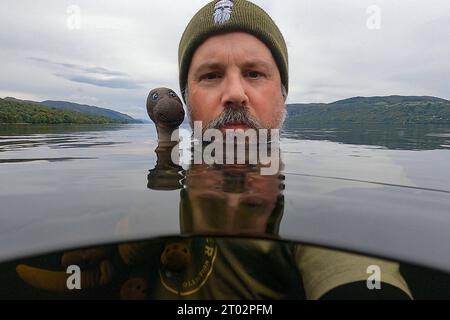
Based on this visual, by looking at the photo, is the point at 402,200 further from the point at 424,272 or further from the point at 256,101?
the point at 256,101

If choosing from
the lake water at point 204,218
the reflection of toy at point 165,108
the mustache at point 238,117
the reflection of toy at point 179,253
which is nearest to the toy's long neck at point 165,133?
the reflection of toy at point 165,108

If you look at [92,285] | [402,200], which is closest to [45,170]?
[92,285]

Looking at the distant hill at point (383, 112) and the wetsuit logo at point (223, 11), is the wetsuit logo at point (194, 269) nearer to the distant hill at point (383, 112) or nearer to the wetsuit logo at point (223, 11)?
the wetsuit logo at point (223, 11)

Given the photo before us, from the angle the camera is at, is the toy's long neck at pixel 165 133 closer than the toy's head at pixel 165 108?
No

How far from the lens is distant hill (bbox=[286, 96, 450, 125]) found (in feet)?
331

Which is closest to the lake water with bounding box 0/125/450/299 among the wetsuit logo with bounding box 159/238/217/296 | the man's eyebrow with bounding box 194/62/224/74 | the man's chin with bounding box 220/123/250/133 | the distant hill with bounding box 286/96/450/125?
the wetsuit logo with bounding box 159/238/217/296

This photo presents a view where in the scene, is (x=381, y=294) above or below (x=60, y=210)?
below

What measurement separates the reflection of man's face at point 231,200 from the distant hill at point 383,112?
73788 millimetres

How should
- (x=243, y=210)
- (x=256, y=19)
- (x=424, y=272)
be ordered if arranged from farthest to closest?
(x=256, y=19) < (x=243, y=210) < (x=424, y=272)

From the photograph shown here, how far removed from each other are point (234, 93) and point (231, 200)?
135 centimetres

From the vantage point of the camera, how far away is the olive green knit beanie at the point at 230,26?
3939mm

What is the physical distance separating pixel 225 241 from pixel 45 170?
133 inches

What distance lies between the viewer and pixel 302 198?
2.82 m
